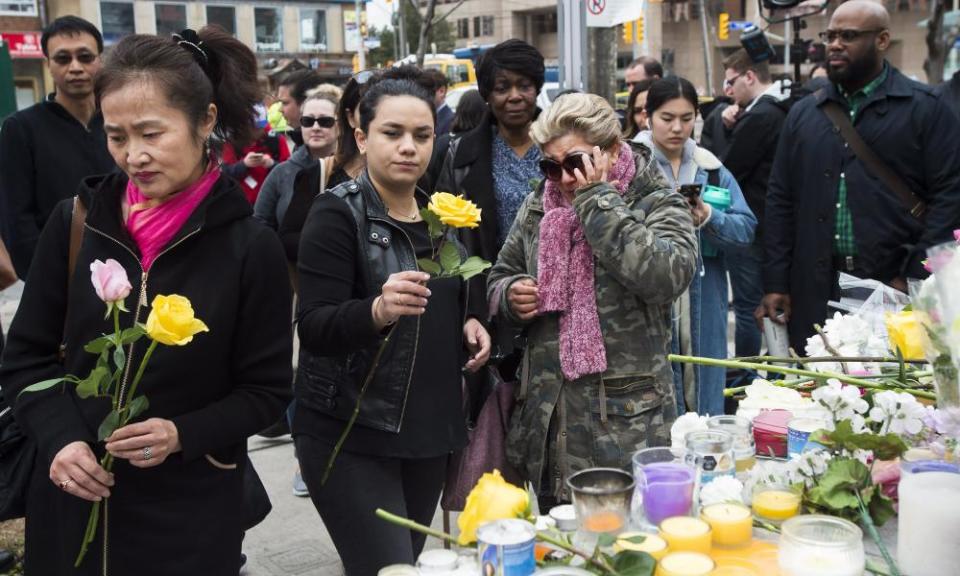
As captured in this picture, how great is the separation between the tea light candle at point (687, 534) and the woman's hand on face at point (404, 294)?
104 cm

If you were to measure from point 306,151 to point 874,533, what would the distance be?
4.31m

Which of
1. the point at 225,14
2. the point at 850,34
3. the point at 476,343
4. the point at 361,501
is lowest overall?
the point at 361,501

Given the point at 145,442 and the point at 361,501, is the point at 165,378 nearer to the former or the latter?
the point at 145,442

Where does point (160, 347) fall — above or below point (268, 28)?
below

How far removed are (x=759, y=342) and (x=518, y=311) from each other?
151 inches

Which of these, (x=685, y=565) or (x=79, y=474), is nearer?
(x=685, y=565)

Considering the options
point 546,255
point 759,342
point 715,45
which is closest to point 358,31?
point 715,45

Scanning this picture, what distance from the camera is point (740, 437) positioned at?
1.97m

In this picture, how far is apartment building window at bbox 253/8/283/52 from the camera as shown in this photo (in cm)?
4519

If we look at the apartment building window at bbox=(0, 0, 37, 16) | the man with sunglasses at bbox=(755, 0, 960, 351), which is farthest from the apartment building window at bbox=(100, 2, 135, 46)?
the man with sunglasses at bbox=(755, 0, 960, 351)

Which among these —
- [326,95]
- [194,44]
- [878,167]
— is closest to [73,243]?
[194,44]

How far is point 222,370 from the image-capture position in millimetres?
2303

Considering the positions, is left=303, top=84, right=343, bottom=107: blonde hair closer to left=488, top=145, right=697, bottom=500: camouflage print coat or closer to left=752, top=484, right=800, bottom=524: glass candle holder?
left=488, top=145, right=697, bottom=500: camouflage print coat

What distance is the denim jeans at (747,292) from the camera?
6.20m
